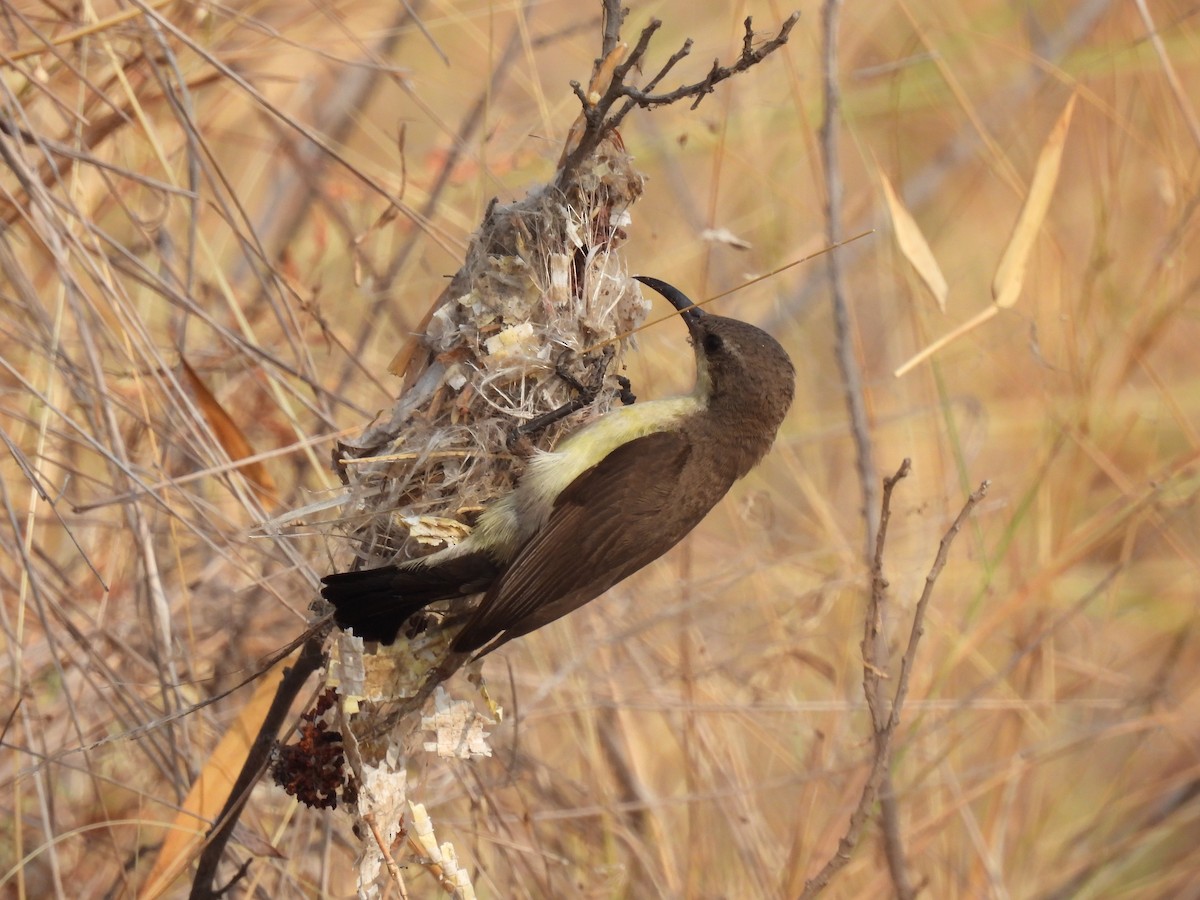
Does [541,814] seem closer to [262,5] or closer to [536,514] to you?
[536,514]

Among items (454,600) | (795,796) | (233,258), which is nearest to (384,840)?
(454,600)

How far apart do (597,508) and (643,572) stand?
4.85 feet

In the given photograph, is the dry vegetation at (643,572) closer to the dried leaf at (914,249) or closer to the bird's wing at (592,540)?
the dried leaf at (914,249)

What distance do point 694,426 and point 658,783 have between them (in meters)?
2.27

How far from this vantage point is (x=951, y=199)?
6.90 meters

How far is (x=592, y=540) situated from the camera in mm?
2918

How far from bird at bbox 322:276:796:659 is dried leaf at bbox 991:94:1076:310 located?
1.93ft

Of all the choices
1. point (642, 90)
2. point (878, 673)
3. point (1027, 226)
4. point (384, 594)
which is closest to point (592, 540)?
point (384, 594)

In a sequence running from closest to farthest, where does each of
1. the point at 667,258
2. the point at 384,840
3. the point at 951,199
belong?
the point at 384,840
the point at 667,258
the point at 951,199

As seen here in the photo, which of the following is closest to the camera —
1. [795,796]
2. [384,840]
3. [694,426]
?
[384,840]

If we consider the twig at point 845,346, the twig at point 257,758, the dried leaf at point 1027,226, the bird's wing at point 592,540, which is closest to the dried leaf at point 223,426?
the twig at point 257,758

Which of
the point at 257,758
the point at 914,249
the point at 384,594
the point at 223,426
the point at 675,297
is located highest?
the point at 223,426

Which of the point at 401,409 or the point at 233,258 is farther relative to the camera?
the point at 233,258

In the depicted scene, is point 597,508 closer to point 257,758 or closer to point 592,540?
point 592,540
